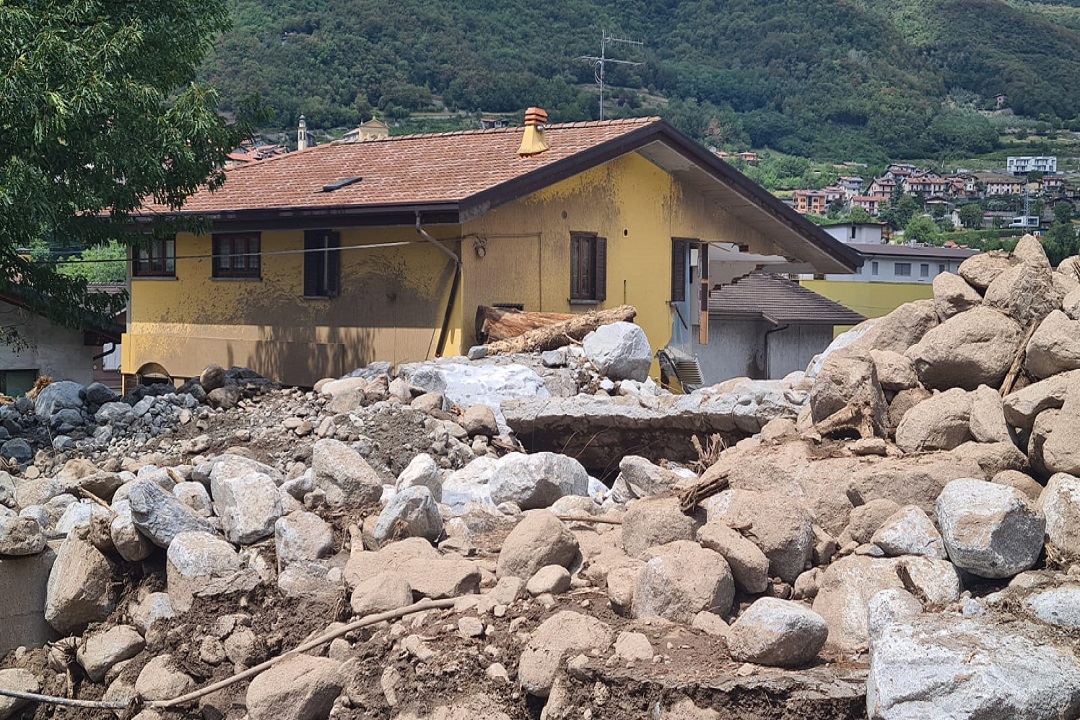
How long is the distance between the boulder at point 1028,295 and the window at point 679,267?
37.2 feet

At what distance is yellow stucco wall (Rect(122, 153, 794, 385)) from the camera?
1733 centimetres

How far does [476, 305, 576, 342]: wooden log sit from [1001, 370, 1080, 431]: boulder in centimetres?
834

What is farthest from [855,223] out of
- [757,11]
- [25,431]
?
[757,11]

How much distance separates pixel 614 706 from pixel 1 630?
5.29 m

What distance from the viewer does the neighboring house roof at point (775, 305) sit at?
30.5 meters

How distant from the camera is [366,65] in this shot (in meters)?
64.9

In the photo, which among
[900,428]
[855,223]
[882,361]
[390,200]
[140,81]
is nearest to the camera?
[900,428]

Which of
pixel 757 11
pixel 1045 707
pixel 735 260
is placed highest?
pixel 757 11

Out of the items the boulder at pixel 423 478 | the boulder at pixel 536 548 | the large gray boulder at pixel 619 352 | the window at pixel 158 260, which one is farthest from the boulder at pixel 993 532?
the window at pixel 158 260

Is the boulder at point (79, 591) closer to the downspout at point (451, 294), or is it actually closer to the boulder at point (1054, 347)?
the boulder at point (1054, 347)

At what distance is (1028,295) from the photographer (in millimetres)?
9508

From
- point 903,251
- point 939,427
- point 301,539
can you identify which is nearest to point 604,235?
Result: point 939,427

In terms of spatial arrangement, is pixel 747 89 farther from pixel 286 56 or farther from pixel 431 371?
pixel 431 371

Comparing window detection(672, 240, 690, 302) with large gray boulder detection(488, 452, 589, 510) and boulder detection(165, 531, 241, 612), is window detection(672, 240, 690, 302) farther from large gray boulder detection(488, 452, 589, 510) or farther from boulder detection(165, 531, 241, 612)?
boulder detection(165, 531, 241, 612)
